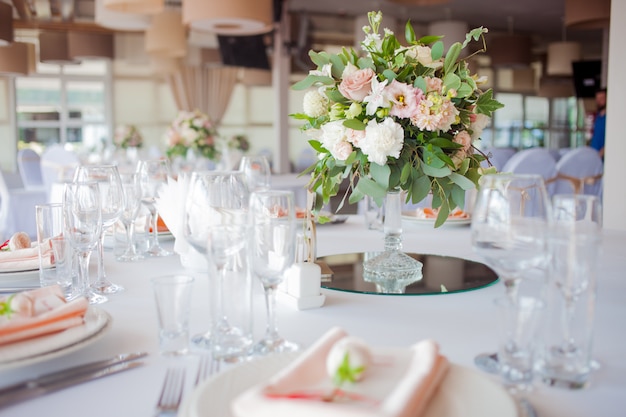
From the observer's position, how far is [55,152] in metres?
6.38

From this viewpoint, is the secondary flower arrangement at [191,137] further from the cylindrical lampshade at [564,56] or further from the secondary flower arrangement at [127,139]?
the cylindrical lampshade at [564,56]

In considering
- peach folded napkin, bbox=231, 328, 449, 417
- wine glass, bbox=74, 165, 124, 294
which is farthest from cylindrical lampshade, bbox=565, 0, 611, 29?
peach folded napkin, bbox=231, 328, 449, 417

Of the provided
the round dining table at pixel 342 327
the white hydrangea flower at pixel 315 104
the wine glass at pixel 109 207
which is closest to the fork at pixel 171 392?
the round dining table at pixel 342 327

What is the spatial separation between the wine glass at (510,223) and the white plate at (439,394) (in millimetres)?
143

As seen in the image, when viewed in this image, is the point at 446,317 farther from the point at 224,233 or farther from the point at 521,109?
the point at 521,109

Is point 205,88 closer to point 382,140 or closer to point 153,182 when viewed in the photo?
point 153,182

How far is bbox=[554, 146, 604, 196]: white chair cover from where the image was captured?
16.9ft

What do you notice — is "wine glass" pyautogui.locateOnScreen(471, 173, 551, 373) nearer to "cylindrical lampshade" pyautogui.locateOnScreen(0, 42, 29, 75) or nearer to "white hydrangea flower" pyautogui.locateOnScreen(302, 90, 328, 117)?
"white hydrangea flower" pyautogui.locateOnScreen(302, 90, 328, 117)

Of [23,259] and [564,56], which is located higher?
[564,56]

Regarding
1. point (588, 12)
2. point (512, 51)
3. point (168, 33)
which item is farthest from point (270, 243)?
point (512, 51)

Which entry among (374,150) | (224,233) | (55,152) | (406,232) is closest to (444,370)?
(224,233)

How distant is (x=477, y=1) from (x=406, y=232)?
854cm

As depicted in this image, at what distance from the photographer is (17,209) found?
4.90m

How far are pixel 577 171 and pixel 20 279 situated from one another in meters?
4.65
